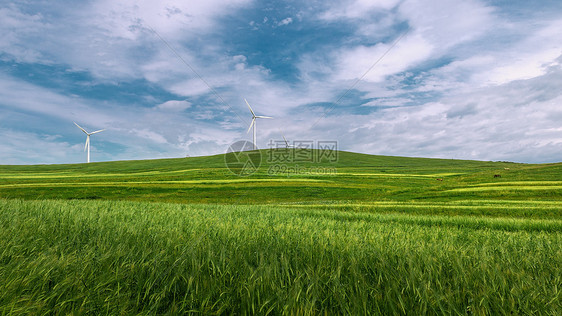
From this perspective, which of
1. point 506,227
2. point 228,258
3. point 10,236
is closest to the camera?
point 228,258

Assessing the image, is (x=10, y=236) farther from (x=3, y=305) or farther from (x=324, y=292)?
(x=324, y=292)

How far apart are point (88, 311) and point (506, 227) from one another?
12.9 meters

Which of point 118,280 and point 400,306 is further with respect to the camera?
point 118,280

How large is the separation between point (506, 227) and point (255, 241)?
10697 millimetres

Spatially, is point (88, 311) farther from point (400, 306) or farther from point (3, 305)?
point (400, 306)

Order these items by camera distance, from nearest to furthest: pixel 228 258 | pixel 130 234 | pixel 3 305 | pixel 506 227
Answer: pixel 3 305, pixel 228 258, pixel 130 234, pixel 506 227

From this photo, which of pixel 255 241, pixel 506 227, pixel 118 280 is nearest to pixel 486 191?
pixel 506 227

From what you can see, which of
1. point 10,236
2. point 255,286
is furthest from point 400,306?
point 10,236

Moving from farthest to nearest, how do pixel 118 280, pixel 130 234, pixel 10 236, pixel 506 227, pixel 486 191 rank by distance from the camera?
pixel 486 191 → pixel 506 227 → pixel 130 234 → pixel 10 236 → pixel 118 280

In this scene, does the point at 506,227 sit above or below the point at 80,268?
below

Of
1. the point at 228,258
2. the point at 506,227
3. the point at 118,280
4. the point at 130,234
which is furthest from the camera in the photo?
the point at 506,227

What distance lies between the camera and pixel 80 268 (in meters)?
2.87

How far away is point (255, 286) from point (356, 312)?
91cm

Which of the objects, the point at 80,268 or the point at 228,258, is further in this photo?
the point at 228,258
